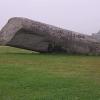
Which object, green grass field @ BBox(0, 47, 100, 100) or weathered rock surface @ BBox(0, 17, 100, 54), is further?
weathered rock surface @ BBox(0, 17, 100, 54)

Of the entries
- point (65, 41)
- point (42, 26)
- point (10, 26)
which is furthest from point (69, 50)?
point (10, 26)

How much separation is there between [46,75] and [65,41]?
8.44 m

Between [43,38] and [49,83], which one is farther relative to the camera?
[43,38]

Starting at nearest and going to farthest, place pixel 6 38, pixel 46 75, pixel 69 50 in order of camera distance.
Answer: pixel 46 75 < pixel 6 38 < pixel 69 50

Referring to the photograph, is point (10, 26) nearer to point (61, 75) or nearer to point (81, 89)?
point (61, 75)

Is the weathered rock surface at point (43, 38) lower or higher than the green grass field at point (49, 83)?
higher

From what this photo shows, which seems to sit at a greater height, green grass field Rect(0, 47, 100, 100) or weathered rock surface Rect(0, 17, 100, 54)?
weathered rock surface Rect(0, 17, 100, 54)

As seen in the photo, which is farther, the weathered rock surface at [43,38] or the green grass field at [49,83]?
the weathered rock surface at [43,38]

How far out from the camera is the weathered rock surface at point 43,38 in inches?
680

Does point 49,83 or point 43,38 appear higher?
point 43,38

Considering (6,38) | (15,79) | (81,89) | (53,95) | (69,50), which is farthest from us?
(69,50)

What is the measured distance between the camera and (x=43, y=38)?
1788cm

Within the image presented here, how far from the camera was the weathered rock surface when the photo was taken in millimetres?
17266

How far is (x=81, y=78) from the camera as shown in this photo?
9430 mm
